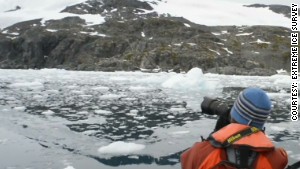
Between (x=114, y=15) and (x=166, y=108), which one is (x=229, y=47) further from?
(x=166, y=108)

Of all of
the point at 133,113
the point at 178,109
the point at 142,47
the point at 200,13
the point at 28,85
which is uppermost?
the point at 133,113

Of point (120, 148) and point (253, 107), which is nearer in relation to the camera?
point (253, 107)

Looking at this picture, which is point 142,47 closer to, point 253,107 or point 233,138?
point 253,107

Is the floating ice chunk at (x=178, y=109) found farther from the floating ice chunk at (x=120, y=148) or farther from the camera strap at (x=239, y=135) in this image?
the camera strap at (x=239, y=135)

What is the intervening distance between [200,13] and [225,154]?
458 ft

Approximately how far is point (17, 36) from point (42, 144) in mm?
94550

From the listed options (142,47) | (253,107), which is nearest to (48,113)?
(253,107)

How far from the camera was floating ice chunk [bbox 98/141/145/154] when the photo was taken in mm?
9578

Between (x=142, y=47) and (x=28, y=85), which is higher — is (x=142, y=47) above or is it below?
below

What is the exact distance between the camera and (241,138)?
2.33 m

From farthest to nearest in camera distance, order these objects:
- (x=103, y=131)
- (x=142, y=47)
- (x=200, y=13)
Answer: (x=200, y=13)
(x=142, y=47)
(x=103, y=131)

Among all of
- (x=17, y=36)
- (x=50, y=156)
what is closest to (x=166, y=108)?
(x=50, y=156)

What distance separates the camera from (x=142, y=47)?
78625mm

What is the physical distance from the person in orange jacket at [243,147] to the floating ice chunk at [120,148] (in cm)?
721
